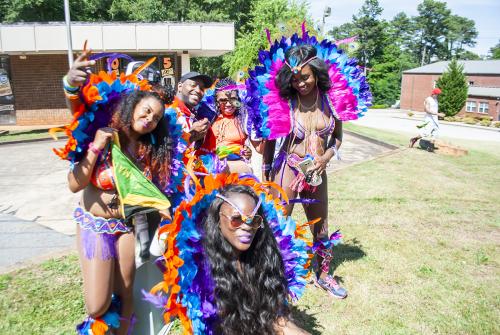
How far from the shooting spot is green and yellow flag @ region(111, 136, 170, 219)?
2244mm

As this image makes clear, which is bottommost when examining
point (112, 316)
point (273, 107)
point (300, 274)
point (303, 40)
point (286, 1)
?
point (112, 316)

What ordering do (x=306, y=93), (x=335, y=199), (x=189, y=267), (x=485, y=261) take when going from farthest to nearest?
(x=335, y=199) < (x=485, y=261) < (x=306, y=93) < (x=189, y=267)

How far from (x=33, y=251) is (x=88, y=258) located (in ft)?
8.44

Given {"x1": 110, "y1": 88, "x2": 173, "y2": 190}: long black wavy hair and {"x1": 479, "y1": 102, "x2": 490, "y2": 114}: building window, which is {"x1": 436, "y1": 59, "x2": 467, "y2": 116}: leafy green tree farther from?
{"x1": 110, "y1": 88, "x2": 173, "y2": 190}: long black wavy hair

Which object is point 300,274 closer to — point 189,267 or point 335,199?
point 189,267

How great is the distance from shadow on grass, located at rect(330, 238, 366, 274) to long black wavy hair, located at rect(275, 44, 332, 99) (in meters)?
1.79

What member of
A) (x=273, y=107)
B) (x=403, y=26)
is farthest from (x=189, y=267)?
(x=403, y=26)

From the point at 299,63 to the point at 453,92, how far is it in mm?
32789

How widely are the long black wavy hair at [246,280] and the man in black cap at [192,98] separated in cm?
141

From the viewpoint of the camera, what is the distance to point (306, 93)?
10.9ft

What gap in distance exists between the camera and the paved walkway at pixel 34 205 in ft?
14.7

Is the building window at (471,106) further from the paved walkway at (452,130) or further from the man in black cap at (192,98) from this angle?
the man in black cap at (192,98)

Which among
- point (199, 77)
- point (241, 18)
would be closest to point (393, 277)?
point (199, 77)

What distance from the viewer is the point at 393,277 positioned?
390 centimetres
